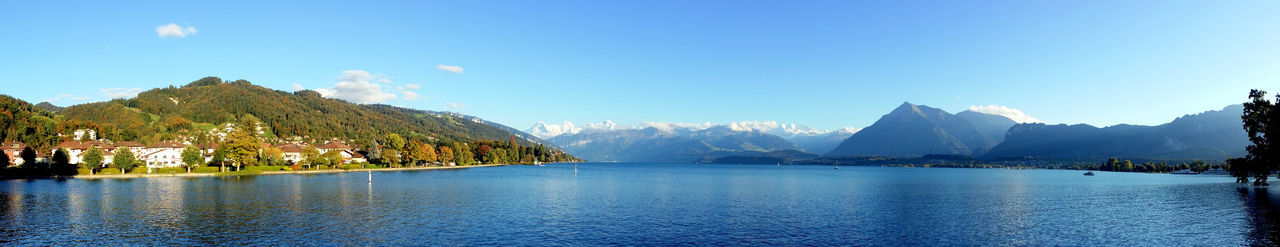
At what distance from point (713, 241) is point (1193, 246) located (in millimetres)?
30186

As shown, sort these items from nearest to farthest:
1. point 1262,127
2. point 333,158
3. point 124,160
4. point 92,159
→ point 1262,127, point 92,159, point 124,160, point 333,158

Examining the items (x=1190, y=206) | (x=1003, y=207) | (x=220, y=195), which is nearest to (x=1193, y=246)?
(x=1003, y=207)

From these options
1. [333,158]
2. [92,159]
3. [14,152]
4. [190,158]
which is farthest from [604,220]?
[14,152]

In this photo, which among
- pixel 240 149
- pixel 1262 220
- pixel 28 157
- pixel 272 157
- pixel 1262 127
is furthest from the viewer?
pixel 272 157

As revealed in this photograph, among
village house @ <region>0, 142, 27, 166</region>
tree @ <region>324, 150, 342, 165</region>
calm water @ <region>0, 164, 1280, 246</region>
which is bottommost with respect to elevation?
calm water @ <region>0, 164, 1280, 246</region>

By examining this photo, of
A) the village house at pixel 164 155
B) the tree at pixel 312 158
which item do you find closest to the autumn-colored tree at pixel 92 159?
the tree at pixel 312 158

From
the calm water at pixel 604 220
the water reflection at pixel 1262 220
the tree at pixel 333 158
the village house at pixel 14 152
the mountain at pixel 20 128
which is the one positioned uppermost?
the mountain at pixel 20 128

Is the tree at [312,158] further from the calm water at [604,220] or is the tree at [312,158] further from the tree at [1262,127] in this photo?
the tree at [1262,127]

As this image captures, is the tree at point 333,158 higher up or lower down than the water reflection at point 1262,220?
higher up

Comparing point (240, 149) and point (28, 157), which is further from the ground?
point (240, 149)

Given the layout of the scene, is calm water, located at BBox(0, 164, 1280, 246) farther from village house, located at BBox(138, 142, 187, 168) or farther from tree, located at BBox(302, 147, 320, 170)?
village house, located at BBox(138, 142, 187, 168)

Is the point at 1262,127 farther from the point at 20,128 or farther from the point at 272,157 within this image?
the point at 20,128

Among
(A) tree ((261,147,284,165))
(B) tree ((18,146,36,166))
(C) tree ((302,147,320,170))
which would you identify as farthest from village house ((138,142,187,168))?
(B) tree ((18,146,36,166))

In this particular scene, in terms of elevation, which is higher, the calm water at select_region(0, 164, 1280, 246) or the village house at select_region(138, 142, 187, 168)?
the village house at select_region(138, 142, 187, 168)
